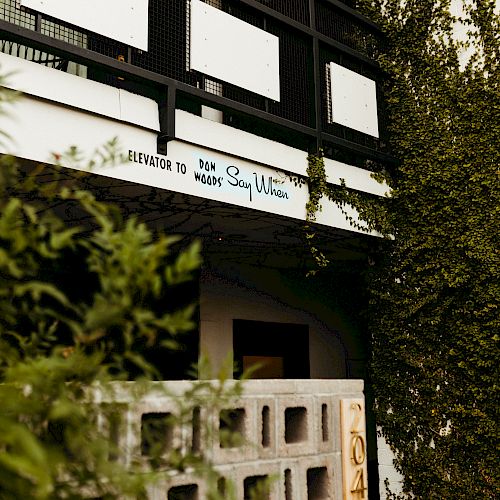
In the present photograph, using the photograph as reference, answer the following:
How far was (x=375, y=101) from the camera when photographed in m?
6.68

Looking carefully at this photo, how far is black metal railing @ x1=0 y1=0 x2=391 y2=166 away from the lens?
459 cm

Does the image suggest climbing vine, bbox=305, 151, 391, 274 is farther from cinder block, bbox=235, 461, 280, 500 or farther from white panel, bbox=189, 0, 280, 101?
cinder block, bbox=235, 461, 280, 500

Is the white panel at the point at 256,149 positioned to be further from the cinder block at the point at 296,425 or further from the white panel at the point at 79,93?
the cinder block at the point at 296,425

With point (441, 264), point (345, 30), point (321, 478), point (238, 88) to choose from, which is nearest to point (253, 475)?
point (321, 478)

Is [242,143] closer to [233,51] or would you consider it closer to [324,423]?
[233,51]

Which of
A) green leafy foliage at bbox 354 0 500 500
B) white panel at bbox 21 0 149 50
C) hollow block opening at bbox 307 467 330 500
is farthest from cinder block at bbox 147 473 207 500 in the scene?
green leafy foliage at bbox 354 0 500 500

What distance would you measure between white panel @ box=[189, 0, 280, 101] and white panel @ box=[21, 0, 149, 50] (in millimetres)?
458

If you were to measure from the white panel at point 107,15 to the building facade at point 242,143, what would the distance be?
1cm

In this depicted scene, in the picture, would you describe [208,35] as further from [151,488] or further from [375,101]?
[151,488]

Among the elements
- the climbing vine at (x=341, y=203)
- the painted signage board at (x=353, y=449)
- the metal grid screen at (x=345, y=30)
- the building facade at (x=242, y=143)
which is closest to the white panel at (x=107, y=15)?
the building facade at (x=242, y=143)

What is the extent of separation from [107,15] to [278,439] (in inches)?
118

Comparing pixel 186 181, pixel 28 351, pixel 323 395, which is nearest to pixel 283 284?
pixel 186 181

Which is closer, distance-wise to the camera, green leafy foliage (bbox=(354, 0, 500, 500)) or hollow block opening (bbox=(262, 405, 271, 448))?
hollow block opening (bbox=(262, 405, 271, 448))

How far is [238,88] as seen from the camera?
5.38m
